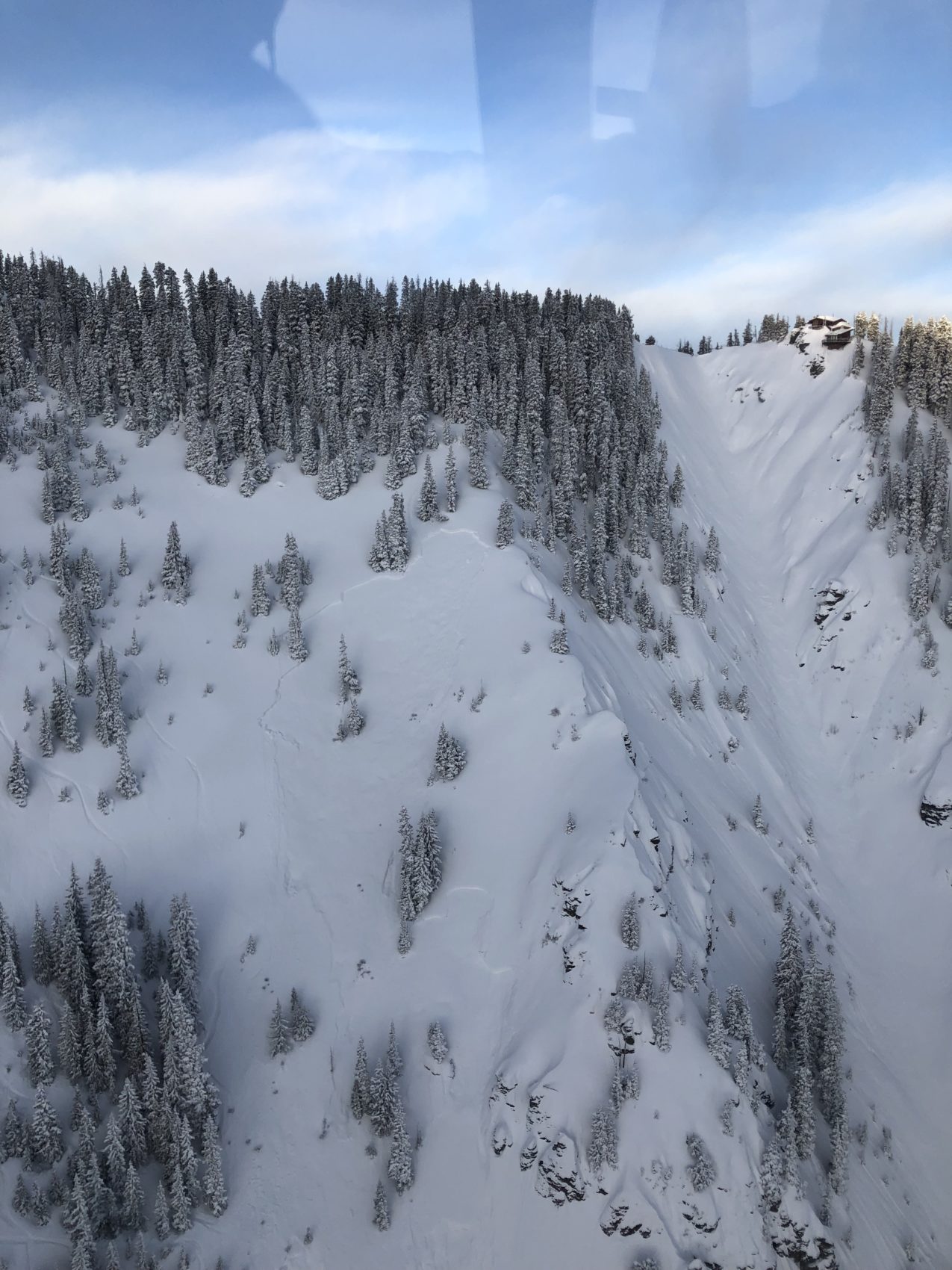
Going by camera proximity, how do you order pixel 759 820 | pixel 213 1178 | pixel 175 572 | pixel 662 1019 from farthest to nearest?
pixel 175 572
pixel 759 820
pixel 662 1019
pixel 213 1178

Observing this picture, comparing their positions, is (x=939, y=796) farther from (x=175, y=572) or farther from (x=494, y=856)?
(x=175, y=572)

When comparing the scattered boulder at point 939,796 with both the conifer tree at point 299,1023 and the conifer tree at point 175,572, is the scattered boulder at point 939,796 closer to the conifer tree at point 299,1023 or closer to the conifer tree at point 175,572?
the conifer tree at point 299,1023

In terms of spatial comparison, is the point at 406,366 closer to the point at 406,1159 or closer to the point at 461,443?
the point at 461,443

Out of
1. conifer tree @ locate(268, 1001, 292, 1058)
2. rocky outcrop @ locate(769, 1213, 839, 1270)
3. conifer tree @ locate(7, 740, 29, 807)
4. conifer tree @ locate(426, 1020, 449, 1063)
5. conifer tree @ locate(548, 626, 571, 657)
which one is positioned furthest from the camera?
conifer tree @ locate(548, 626, 571, 657)

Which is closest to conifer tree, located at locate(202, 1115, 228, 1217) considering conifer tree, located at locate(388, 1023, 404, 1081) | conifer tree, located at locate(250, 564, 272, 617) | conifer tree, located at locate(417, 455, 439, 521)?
conifer tree, located at locate(388, 1023, 404, 1081)

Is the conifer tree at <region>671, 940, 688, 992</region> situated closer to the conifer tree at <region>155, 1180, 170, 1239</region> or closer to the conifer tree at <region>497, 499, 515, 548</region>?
the conifer tree at <region>155, 1180, 170, 1239</region>

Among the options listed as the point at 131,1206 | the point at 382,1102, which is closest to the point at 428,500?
the point at 382,1102

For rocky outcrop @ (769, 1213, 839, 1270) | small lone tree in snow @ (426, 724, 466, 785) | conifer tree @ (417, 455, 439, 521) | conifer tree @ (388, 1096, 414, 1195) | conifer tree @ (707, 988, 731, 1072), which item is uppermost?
conifer tree @ (417, 455, 439, 521)

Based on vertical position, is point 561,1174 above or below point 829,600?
below

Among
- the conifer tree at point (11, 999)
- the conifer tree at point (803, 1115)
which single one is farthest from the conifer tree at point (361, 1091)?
the conifer tree at point (803, 1115)

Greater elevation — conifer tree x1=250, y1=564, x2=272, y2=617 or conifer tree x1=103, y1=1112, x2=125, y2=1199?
conifer tree x1=250, y1=564, x2=272, y2=617
